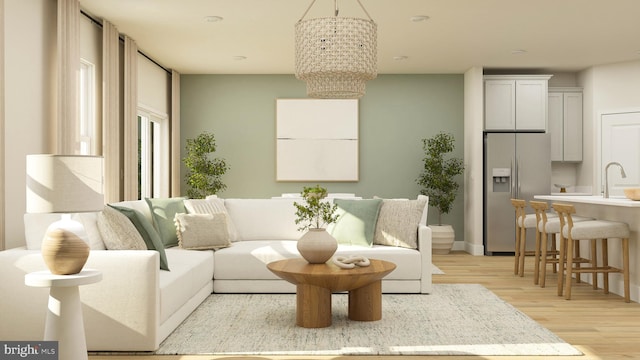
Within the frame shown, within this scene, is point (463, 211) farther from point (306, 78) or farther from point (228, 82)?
point (306, 78)

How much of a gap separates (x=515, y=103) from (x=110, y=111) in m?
5.57

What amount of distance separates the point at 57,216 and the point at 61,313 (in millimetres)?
1173

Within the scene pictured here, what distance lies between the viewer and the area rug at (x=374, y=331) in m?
3.59

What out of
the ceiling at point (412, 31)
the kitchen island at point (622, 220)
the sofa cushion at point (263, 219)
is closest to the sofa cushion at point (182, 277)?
the sofa cushion at point (263, 219)

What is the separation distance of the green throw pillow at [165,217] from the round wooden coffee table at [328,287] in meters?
1.43

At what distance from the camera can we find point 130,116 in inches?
260

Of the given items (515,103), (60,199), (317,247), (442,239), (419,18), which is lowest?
(442,239)

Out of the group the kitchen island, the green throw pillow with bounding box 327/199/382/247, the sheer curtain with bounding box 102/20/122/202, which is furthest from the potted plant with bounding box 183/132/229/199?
the kitchen island

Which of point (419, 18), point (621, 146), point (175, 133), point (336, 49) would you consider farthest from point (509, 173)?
point (336, 49)

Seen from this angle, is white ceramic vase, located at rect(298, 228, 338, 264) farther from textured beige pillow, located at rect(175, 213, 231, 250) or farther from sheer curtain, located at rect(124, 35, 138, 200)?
sheer curtain, located at rect(124, 35, 138, 200)

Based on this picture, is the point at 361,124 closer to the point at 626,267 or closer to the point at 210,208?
the point at 210,208

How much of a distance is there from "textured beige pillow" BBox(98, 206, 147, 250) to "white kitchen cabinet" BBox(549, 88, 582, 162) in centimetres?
671

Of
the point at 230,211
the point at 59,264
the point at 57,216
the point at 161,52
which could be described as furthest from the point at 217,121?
the point at 59,264

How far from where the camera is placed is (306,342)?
3756 millimetres
